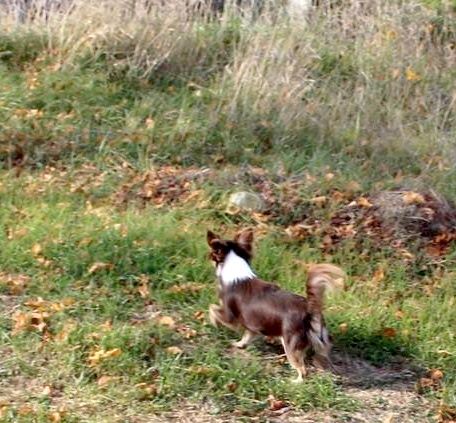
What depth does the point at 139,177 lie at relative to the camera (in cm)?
708

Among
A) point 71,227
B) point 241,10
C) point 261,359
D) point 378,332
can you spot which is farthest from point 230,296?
point 241,10

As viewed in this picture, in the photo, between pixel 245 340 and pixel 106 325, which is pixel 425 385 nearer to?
pixel 245 340

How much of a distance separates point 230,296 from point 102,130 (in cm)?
290

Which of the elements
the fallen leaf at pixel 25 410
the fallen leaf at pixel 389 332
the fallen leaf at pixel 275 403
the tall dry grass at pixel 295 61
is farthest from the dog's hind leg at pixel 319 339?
the tall dry grass at pixel 295 61

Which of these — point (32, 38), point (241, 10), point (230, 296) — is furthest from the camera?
point (241, 10)

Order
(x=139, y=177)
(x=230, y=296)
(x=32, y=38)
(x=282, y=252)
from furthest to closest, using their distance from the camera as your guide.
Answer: (x=32, y=38) → (x=139, y=177) → (x=282, y=252) → (x=230, y=296)

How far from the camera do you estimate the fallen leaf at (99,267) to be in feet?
18.8

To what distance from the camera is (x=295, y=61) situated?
8.51m

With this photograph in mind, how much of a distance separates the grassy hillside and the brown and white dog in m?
0.16

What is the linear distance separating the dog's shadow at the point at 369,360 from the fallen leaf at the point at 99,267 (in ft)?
3.58

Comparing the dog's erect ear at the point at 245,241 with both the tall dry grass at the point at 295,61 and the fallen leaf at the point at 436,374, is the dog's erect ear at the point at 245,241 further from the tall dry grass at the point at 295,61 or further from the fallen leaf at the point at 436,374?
the tall dry grass at the point at 295,61

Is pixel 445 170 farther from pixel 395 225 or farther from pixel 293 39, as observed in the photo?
pixel 293 39

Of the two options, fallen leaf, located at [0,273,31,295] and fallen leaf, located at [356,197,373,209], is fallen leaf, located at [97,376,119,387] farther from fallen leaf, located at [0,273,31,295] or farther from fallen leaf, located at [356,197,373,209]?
fallen leaf, located at [356,197,373,209]

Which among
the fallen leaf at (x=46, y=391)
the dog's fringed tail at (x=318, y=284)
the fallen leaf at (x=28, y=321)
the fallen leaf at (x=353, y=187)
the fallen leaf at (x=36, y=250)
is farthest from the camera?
the fallen leaf at (x=353, y=187)
